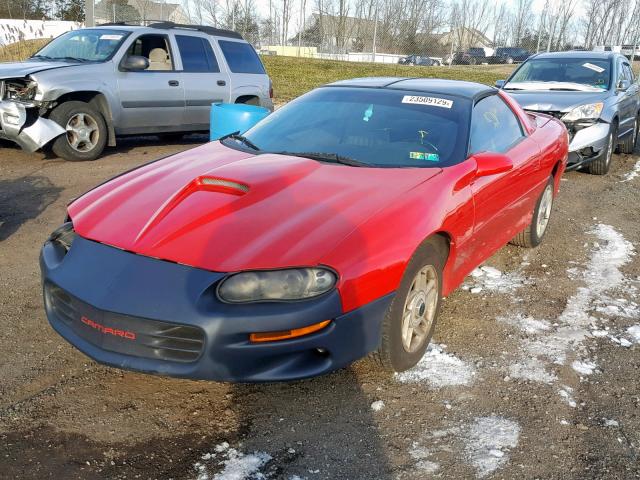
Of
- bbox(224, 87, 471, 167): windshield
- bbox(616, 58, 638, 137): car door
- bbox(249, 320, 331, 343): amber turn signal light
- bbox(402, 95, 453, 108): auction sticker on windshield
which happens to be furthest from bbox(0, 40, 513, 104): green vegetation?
bbox(249, 320, 331, 343): amber turn signal light

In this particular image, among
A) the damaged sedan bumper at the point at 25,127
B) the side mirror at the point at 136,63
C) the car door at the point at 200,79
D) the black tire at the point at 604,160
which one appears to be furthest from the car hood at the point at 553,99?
the damaged sedan bumper at the point at 25,127

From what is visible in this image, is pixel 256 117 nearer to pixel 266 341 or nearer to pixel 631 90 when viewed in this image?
pixel 266 341

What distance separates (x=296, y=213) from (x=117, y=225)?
85 centimetres

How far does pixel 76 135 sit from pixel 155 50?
6.09 ft

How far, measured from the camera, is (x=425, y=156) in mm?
3643

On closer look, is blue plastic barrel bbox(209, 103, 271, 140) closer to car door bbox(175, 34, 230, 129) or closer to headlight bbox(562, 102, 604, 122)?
car door bbox(175, 34, 230, 129)

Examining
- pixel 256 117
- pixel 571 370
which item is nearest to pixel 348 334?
pixel 571 370

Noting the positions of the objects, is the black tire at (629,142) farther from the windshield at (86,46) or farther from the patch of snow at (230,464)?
the patch of snow at (230,464)

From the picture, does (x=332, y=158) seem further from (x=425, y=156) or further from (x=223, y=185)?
(x=223, y=185)

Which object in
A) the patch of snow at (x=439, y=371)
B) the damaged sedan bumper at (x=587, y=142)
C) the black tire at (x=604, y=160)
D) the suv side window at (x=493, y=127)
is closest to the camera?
the patch of snow at (x=439, y=371)

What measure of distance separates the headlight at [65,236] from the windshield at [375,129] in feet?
4.26

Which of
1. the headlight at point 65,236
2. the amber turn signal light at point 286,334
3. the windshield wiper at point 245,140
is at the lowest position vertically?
the amber turn signal light at point 286,334

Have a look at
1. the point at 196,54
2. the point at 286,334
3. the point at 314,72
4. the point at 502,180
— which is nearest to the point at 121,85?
the point at 196,54

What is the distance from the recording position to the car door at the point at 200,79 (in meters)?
8.89
